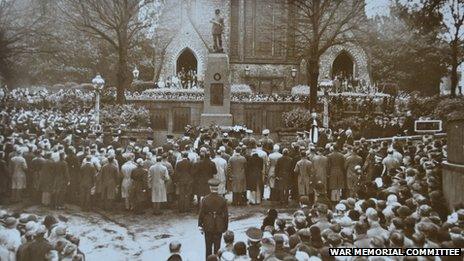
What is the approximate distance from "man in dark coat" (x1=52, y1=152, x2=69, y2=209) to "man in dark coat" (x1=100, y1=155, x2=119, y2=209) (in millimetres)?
847

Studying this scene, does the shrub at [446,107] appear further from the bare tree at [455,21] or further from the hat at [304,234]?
the hat at [304,234]

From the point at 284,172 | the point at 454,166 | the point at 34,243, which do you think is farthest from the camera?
the point at 284,172

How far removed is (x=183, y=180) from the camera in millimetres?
12406

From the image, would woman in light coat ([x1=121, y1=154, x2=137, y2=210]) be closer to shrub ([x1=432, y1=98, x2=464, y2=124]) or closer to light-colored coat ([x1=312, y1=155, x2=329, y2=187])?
light-colored coat ([x1=312, y1=155, x2=329, y2=187])

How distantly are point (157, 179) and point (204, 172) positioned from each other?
3.75 ft

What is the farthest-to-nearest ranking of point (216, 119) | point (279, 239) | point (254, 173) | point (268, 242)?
point (216, 119) → point (254, 173) → point (268, 242) → point (279, 239)

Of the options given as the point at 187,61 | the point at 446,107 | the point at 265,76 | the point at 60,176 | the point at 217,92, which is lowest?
the point at 60,176

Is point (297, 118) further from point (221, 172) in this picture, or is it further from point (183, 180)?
point (183, 180)

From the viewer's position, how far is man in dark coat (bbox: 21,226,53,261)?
692 cm

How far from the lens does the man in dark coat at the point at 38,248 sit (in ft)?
22.7

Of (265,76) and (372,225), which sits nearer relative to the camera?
(372,225)

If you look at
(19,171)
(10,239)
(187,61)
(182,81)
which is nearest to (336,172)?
(19,171)

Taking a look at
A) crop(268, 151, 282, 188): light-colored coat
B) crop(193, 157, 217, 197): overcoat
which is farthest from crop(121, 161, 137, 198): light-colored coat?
crop(268, 151, 282, 188): light-colored coat

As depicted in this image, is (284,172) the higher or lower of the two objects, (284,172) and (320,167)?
the lower
